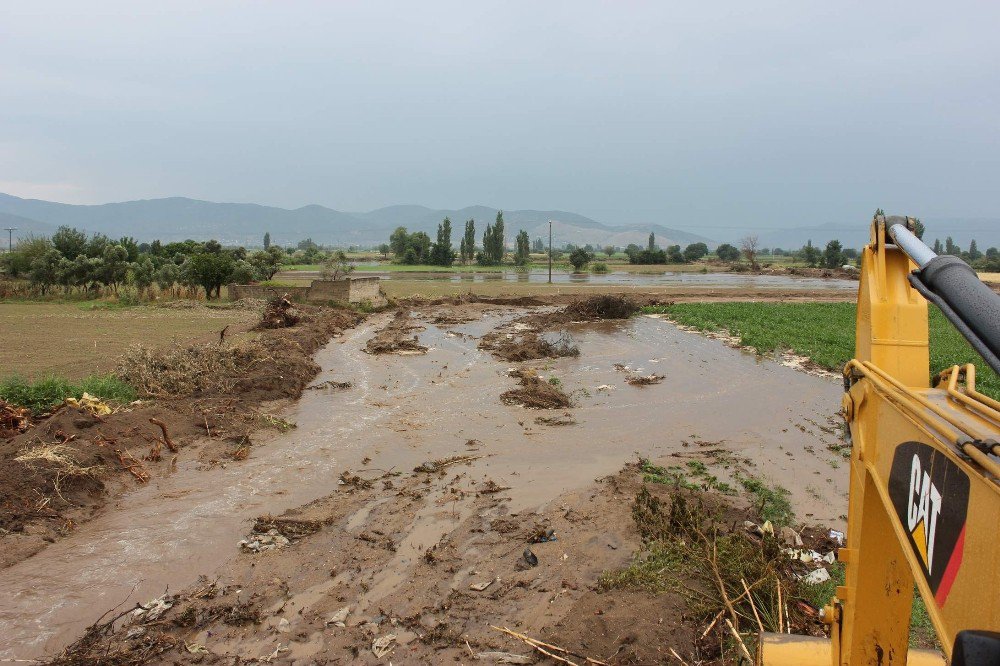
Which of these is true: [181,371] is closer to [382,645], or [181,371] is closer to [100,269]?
[382,645]

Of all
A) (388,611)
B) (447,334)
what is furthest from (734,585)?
(447,334)

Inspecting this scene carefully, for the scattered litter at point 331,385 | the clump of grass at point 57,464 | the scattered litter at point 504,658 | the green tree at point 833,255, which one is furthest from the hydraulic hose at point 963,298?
the green tree at point 833,255

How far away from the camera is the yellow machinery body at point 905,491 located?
1492 millimetres

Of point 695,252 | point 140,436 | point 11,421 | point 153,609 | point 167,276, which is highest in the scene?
point 695,252

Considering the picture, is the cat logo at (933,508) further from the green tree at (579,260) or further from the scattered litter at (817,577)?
the green tree at (579,260)

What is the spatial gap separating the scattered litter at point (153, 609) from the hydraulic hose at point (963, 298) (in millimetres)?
5875

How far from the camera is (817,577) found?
5520 mm

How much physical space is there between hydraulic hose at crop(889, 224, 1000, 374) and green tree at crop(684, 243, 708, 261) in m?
105

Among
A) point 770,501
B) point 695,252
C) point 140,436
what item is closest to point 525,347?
point 140,436

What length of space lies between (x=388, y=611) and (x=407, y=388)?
9.00 metres

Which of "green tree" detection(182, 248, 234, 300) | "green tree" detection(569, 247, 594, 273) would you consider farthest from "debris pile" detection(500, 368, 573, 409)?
"green tree" detection(569, 247, 594, 273)

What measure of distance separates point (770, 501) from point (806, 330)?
1745 centimetres

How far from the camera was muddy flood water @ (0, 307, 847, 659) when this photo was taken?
19.4 ft

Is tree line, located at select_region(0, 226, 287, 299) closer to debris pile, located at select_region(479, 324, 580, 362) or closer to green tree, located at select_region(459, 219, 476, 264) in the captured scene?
debris pile, located at select_region(479, 324, 580, 362)
